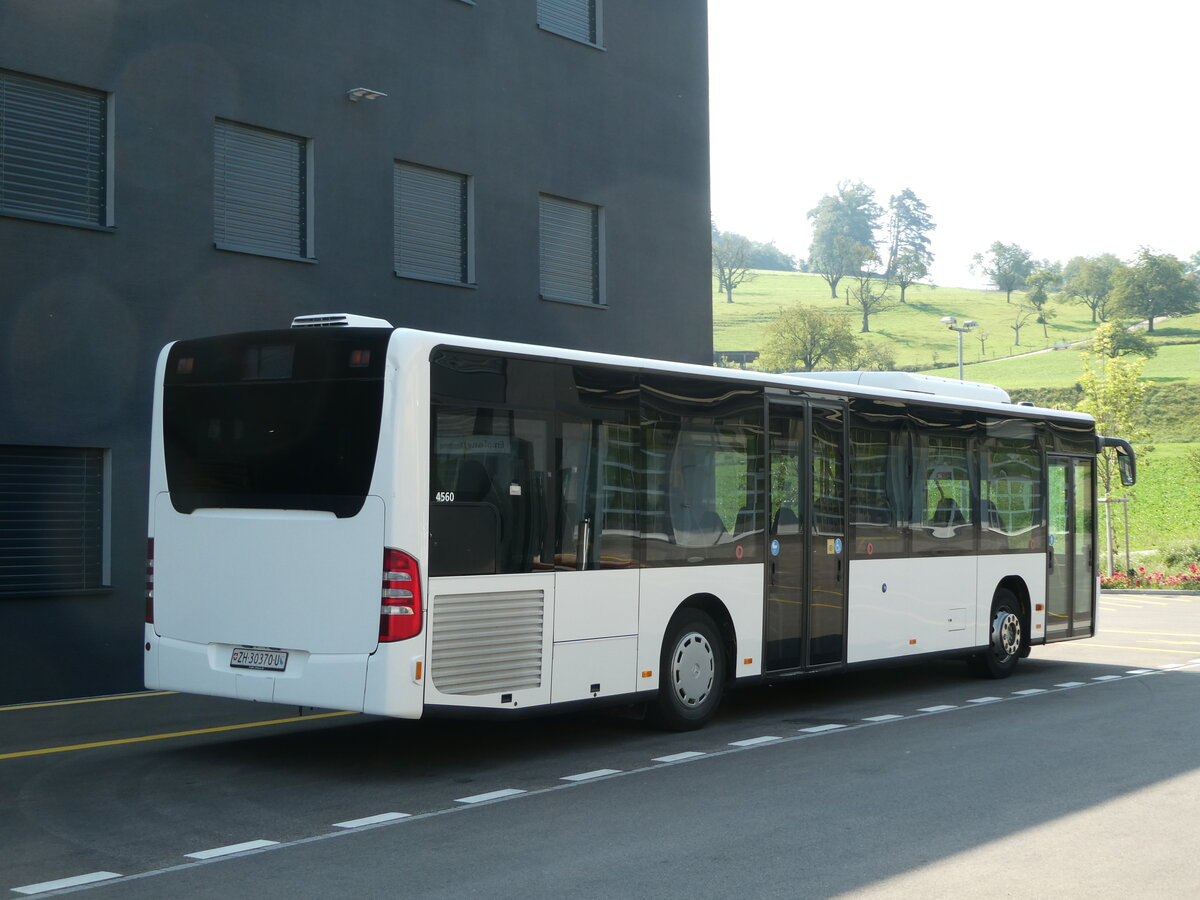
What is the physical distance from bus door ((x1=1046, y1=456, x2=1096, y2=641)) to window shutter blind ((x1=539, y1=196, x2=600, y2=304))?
23.3 ft

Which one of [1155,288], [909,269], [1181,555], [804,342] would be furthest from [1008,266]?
[1181,555]

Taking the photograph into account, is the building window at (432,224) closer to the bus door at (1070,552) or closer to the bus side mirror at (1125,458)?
the bus door at (1070,552)

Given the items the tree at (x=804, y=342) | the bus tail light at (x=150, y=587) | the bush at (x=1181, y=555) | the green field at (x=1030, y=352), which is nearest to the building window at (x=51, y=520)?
the bus tail light at (x=150, y=587)

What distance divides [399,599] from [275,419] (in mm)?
1604

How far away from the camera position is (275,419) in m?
9.34

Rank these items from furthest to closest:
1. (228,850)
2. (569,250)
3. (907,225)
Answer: (907,225)
(569,250)
(228,850)

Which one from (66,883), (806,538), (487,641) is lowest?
(66,883)

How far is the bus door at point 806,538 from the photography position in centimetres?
1198

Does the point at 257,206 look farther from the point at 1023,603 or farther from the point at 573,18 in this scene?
the point at 1023,603

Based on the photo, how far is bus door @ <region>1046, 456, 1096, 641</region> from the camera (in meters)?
16.1

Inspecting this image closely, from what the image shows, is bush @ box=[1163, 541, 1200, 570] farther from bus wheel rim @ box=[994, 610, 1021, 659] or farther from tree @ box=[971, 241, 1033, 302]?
tree @ box=[971, 241, 1033, 302]

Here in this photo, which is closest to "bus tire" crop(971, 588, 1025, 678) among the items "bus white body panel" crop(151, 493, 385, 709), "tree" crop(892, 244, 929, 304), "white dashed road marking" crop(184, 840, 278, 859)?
"bus white body panel" crop(151, 493, 385, 709)

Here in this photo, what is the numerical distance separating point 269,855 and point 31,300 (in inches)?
320

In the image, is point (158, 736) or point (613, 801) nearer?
point (613, 801)
